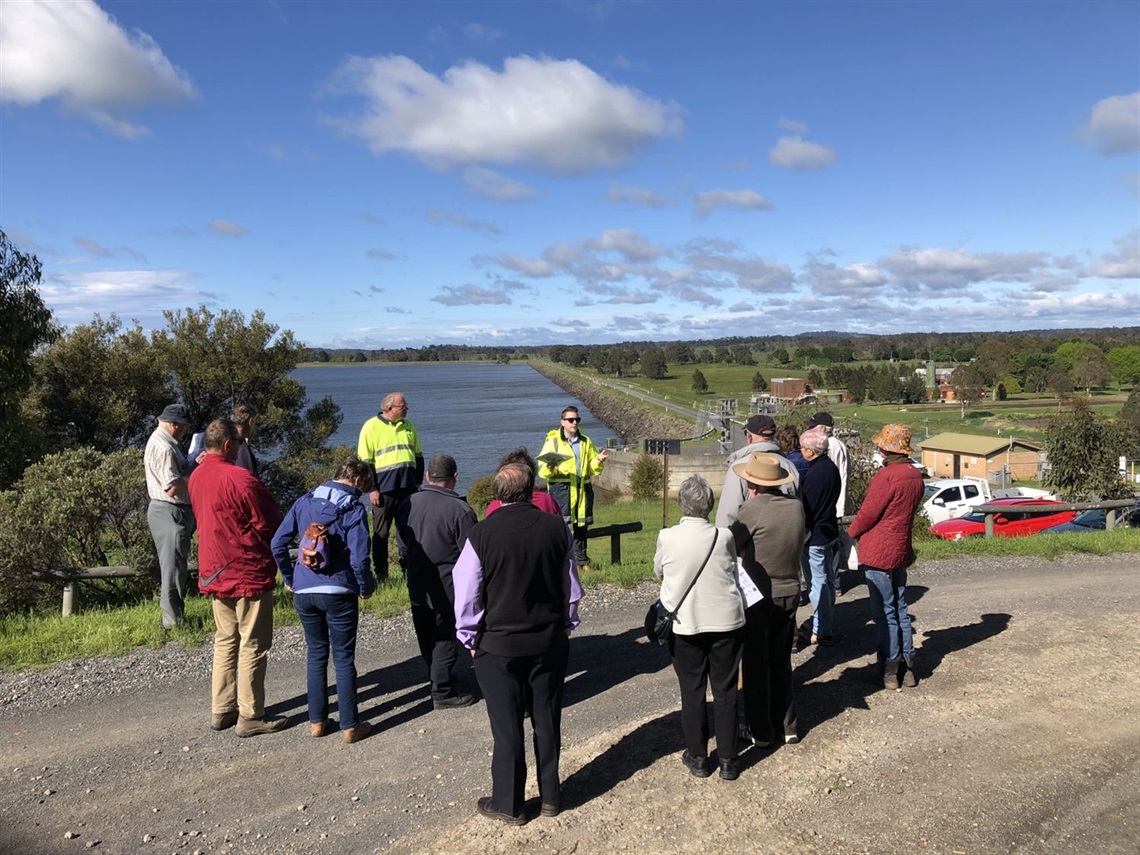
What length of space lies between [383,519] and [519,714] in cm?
407

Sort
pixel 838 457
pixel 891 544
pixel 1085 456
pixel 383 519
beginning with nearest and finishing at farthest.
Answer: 1. pixel 891 544
2. pixel 838 457
3. pixel 383 519
4. pixel 1085 456

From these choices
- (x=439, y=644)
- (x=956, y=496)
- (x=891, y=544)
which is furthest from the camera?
(x=956, y=496)

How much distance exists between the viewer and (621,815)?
412cm

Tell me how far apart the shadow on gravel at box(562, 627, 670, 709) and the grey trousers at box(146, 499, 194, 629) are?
11.4 ft

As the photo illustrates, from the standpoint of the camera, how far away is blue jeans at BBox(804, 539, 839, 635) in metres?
6.58

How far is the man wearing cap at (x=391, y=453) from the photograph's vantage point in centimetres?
739

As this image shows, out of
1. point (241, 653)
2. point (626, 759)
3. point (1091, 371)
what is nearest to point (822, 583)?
point (626, 759)

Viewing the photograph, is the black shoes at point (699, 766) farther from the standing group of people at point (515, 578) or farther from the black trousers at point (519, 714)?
the black trousers at point (519, 714)

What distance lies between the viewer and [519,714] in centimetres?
407

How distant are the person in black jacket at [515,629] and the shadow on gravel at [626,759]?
283 millimetres

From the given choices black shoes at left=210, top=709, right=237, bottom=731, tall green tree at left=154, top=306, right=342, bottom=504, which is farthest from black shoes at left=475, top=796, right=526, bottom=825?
tall green tree at left=154, top=306, right=342, bottom=504

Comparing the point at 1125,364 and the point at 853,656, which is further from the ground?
the point at 1125,364

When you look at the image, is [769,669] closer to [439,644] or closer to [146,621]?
[439,644]

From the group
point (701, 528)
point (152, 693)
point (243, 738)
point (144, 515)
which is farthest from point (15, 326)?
point (701, 528)
